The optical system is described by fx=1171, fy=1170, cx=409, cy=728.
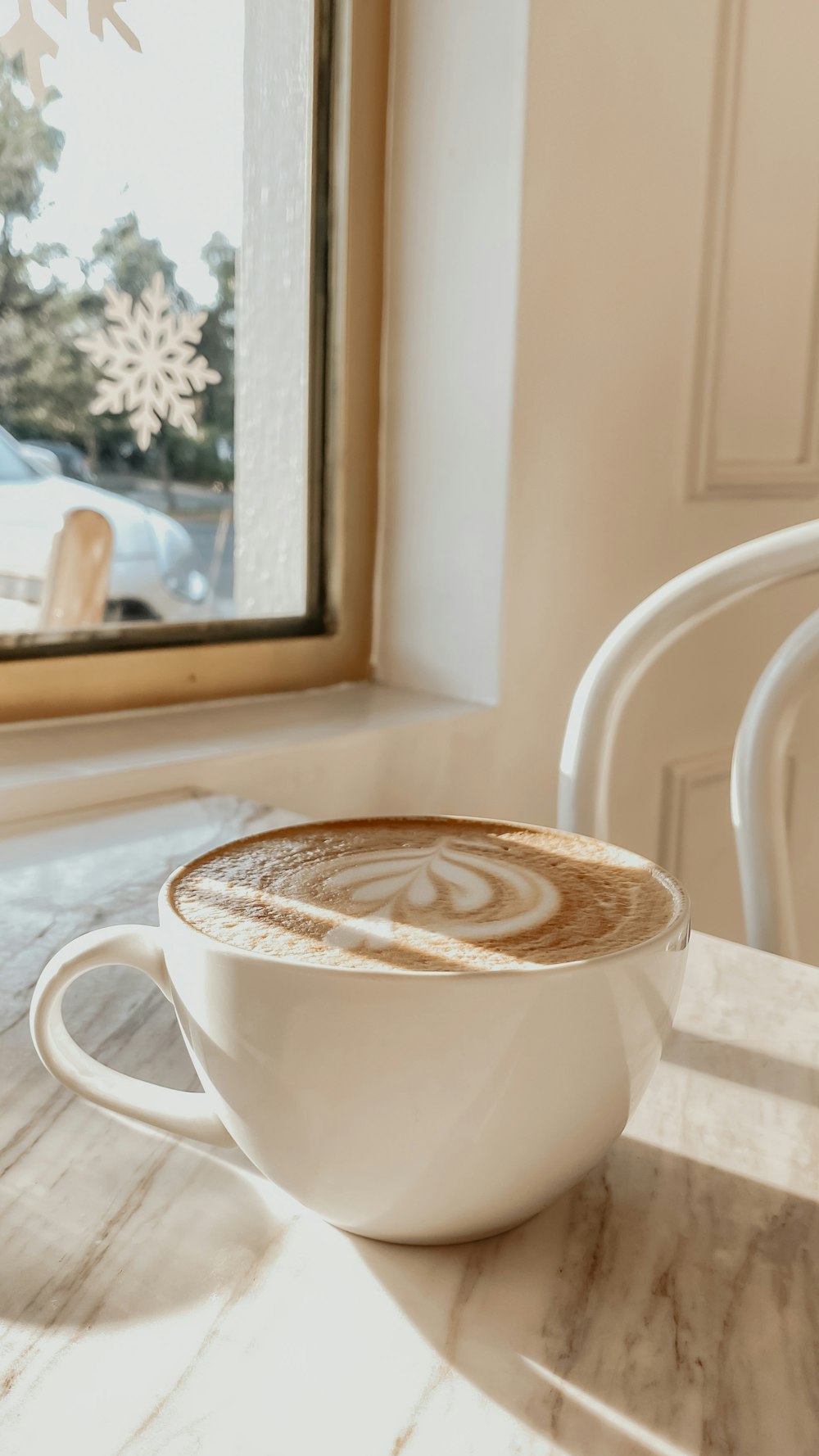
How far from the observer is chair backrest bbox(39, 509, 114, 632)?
894 mm

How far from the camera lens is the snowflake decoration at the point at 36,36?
802 mm

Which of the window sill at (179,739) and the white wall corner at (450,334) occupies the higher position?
the white wall corner at (450,334)

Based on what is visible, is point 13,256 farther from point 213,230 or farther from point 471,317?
point 471,317

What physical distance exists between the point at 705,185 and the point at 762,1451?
1090 mm

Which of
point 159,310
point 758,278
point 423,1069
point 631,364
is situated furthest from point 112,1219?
point 758,278

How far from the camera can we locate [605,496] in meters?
1.06

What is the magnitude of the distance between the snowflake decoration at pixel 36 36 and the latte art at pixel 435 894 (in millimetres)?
709

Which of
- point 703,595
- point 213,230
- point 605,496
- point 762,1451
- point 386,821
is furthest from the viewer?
point 605,496

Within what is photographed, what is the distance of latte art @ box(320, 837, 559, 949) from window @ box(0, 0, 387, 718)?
587mm

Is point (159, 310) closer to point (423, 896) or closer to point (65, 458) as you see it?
point (65, 458)

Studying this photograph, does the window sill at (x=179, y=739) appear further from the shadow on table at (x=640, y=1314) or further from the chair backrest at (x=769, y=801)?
the shadow on table at (x=640, y=1314)

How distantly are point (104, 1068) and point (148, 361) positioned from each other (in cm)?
71

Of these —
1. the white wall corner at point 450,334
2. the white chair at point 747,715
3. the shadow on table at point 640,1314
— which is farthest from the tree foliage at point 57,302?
the shadow on table at point 640,1314

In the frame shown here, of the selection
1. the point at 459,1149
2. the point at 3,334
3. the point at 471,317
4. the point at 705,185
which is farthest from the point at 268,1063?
the point at 705,185
